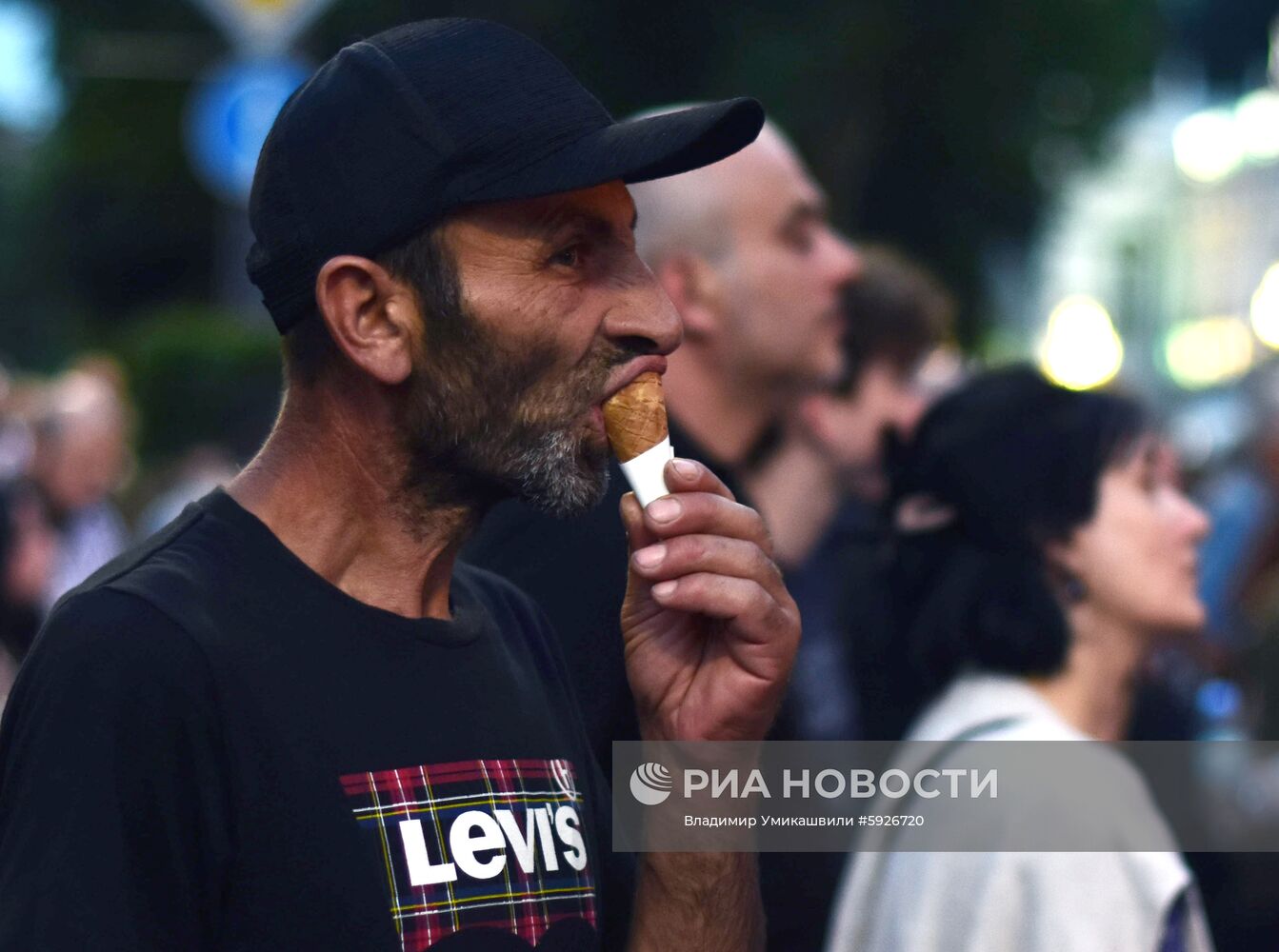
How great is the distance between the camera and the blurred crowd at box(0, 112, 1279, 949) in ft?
9.87

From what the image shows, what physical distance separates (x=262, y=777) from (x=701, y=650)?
60 centimetres

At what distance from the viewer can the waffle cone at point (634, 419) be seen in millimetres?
2117

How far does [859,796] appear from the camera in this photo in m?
3.50

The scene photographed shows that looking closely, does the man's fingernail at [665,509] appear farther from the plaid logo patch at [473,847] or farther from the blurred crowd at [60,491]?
the blurred crowd at [60,491]

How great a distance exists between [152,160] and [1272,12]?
26508 mm

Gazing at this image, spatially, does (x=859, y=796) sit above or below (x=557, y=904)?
above

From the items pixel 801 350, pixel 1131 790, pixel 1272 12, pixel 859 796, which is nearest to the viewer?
pixel 1131 790

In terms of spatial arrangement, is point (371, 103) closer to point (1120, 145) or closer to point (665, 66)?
point (665, 66)

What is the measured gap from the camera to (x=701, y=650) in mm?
2219

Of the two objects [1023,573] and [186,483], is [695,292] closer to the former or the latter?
[1023,573]

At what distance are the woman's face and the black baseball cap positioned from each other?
1.75m

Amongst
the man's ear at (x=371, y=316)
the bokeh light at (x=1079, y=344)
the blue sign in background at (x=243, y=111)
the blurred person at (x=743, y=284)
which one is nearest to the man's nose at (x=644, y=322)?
the man's ear at (x=371, y=316)

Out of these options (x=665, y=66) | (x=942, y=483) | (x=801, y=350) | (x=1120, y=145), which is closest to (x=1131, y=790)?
(x=942, y=483)

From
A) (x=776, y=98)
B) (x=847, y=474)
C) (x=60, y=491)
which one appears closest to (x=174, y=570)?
(x=847, y=474)
